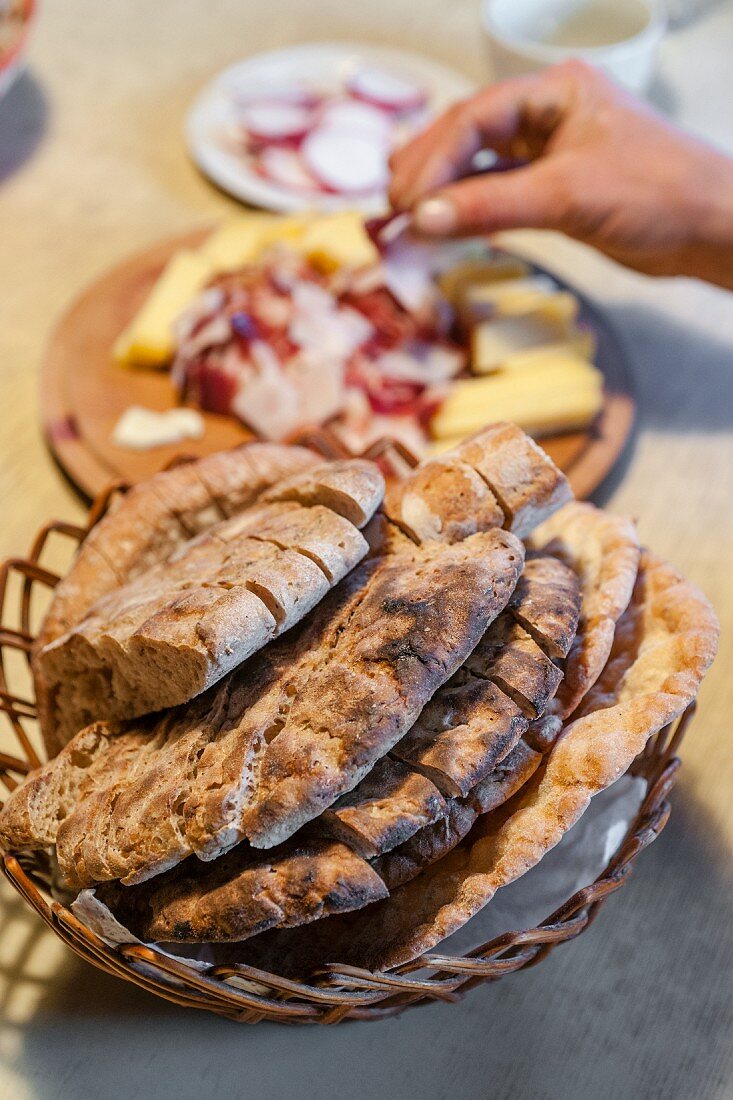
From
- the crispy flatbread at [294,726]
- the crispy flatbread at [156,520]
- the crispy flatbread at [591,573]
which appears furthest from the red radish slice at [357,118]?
the crispy flatbread at [294,726]

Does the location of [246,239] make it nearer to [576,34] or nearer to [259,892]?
[576,34]

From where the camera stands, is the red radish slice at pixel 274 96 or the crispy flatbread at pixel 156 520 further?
the red radish slice at pixel 274 96

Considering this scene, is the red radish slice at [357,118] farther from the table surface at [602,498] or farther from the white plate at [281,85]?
the table surface at [602,498]

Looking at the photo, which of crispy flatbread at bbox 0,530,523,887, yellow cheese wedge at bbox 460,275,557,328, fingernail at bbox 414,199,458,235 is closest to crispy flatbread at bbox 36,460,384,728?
crispy flatbread at bbox 0,530,523,887

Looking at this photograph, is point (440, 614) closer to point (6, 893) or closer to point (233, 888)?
point (233, 888)

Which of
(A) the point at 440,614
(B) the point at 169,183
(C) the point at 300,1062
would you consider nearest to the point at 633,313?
(B) the point at 169,183
